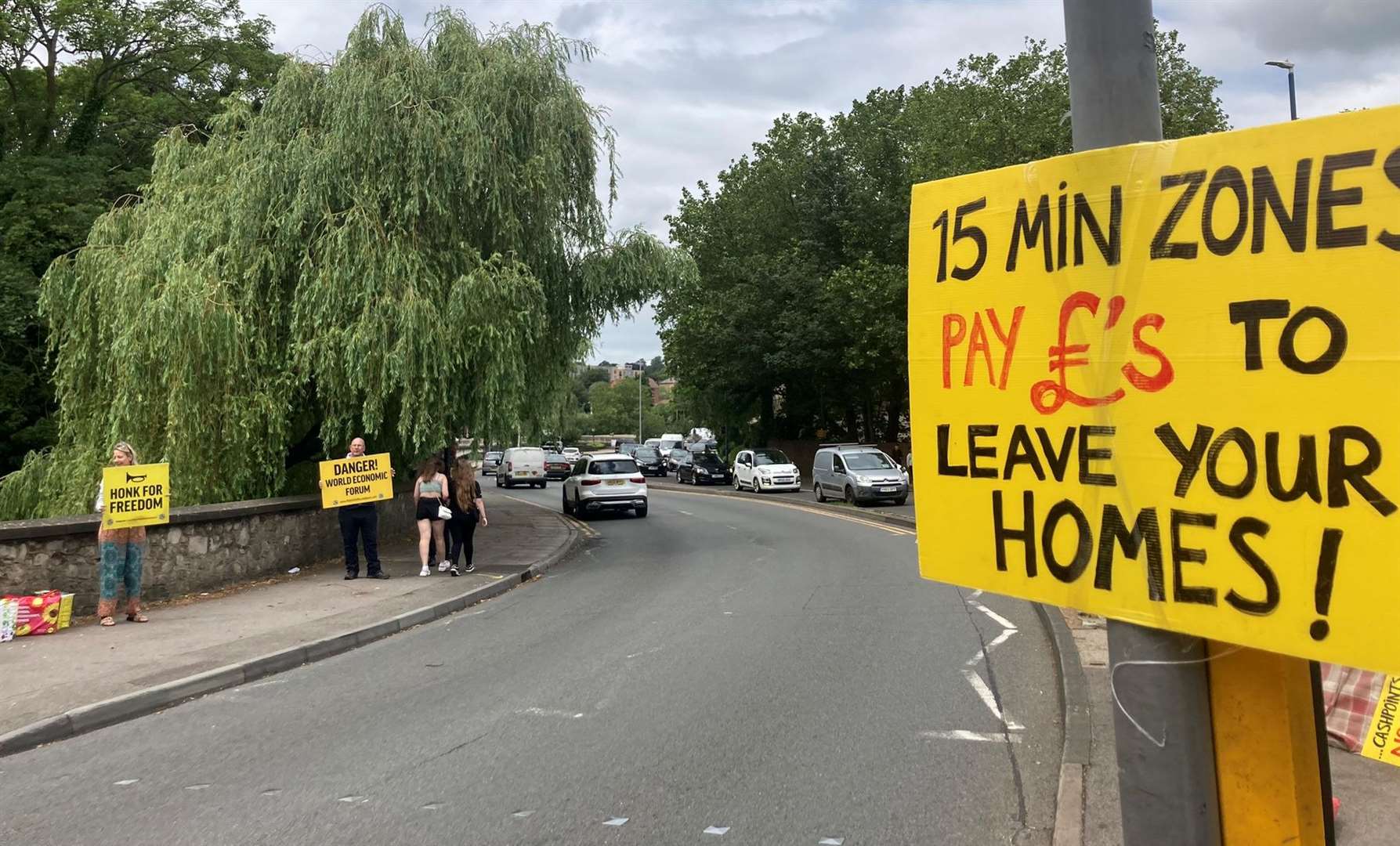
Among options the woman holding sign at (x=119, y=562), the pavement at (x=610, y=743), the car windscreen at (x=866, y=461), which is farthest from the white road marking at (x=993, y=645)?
the car windscreen at (x=866, y=461)

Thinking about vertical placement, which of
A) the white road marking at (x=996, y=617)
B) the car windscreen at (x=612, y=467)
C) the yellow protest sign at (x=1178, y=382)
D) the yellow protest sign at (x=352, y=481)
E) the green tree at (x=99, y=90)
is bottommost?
the white road marking at (x=996, y=617)

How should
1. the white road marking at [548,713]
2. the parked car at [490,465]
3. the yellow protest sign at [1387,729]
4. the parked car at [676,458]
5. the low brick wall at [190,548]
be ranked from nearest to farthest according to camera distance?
the yellow protest sign at [1387,729], the white road marking at [548,713], the low brick wall at [190,548], the parked car at [676,458], the parked car at [490,465]

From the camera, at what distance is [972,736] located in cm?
587

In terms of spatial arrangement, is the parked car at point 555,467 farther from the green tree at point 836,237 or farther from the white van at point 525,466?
the green tree at point 836,237

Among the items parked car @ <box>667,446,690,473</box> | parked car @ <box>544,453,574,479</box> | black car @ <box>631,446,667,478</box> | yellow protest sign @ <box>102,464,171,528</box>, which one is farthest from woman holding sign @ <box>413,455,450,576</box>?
black car @ <box>631,446,667,478</box>

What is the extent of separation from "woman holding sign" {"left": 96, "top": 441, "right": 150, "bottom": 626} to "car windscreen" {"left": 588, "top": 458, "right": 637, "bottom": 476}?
16.7 meters

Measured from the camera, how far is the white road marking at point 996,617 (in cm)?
948

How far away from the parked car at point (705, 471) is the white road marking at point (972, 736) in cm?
4046

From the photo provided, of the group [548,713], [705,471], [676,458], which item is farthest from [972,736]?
[676,458]

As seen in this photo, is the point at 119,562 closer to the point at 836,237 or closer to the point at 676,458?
the point at 836,237

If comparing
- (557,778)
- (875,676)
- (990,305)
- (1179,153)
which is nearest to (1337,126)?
(1179,153)

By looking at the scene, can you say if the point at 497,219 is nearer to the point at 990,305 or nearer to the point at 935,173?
the point at 990,305

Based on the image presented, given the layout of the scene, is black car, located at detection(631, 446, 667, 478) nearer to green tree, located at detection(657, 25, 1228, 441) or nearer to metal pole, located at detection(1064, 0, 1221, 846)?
green tree, located at detection(657, 25, 1228, 441)

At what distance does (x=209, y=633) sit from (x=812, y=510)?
19.6 metres
